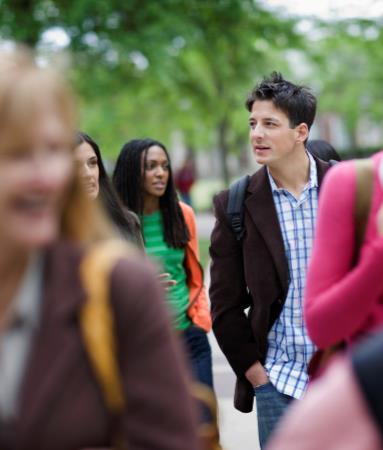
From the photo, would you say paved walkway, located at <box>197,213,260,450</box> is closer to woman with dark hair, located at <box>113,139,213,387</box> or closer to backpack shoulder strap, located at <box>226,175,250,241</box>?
woman with dark hair, located at <box>113,139,213,387</box>

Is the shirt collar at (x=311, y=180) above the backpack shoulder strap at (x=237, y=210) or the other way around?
above

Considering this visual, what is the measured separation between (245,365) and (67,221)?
8.24ft

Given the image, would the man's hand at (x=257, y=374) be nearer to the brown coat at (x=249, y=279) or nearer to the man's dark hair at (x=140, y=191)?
the brown coat at (x=249, y=279)

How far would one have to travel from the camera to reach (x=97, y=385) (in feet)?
5.75

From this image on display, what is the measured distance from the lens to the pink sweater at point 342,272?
254cm

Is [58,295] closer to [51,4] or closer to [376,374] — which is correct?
[376,374]

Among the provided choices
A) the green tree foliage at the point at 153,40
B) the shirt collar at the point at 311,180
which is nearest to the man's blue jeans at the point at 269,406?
the shirt collar at the point at 311,180

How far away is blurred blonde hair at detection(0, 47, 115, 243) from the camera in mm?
1741

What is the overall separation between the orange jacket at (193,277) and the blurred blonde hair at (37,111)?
3.58 metres

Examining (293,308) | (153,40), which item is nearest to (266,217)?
(293,308)

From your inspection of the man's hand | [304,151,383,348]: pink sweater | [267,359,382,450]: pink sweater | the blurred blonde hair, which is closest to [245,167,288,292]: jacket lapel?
the man's hand

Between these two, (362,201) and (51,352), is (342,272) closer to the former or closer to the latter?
(362,201)

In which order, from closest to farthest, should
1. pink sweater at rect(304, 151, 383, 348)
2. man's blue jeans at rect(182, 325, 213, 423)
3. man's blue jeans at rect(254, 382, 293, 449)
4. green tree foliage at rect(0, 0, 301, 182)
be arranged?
pink sweater at rect(304, 151, 383, 348)
man's blue jeans at rect(254, 382, 293, 449)
man's blue jeans at rect(182, 325, 213, 423)
green tree foliage at rect(0, 0, 301, 182)

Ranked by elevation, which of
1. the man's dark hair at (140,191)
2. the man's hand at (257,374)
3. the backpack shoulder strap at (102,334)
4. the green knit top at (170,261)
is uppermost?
the backpack shoulder strap at (102,334)
